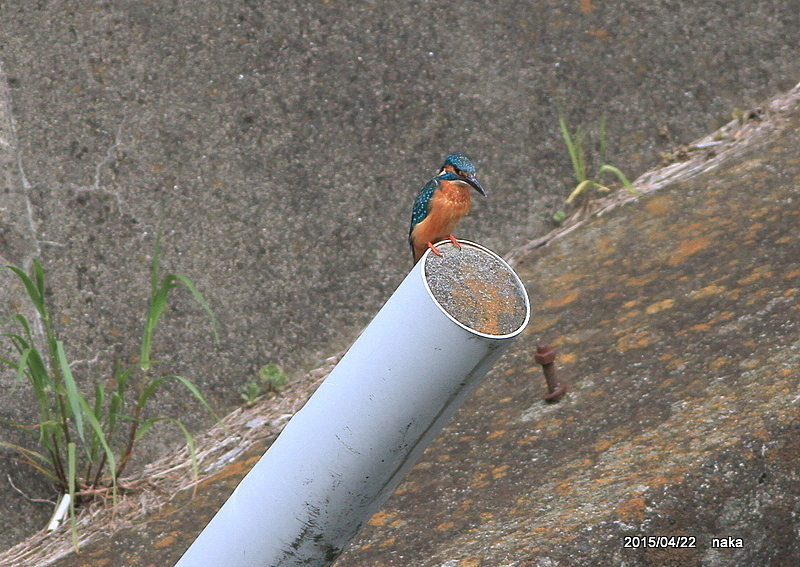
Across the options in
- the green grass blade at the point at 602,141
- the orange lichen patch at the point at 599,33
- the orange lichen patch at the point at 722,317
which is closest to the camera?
the orange lichen patch at the point at 722,317

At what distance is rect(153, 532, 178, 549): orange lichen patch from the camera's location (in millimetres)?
3004

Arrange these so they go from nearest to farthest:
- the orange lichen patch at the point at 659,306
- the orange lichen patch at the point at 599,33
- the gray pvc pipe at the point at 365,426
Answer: the gray pvc pipe at the point at 365,426 < the orange lichen patch at the point at 659,306 < the orange lichen patch at the point at 599,33

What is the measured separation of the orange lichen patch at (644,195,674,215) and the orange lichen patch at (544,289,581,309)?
668 millimetres

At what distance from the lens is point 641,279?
12.0ft

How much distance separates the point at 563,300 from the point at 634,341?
56 centimetres

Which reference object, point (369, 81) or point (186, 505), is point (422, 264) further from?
point (369, 81)

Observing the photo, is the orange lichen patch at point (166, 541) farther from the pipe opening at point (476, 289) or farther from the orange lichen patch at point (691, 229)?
the orange lichen patch at point (691, 229)

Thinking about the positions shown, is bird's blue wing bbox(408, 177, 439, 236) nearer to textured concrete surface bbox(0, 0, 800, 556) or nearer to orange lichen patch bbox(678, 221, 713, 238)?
textured concrete surface bbox(0, 0, 800, 556)

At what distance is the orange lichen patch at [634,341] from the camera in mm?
3213

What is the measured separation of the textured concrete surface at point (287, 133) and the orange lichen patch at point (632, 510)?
6.05ft

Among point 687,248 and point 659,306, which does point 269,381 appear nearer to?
point 659,306

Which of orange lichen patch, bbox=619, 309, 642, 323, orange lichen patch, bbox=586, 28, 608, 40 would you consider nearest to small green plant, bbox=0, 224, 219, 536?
orange lichen patch, bbox=619, 309, 642, 323

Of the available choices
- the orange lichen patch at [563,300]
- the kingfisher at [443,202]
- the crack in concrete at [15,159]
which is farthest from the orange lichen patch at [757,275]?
the crack in concrete at [15,159]

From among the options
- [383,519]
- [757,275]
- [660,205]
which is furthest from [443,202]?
[660,205]
